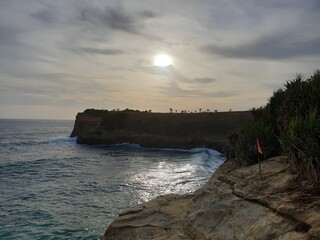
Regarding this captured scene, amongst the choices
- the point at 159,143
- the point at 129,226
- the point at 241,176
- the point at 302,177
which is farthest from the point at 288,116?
the point at 159,143

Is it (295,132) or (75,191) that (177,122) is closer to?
(75,191)

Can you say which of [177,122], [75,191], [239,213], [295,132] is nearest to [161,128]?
[177,122]

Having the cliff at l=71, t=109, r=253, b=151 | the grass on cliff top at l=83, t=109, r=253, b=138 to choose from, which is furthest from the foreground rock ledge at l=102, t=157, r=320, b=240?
the grass on cliff top at l=83, t=109, r=253, b=138

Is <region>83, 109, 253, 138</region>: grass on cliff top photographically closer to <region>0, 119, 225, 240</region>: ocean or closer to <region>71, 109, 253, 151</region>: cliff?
<region>71, 109, 253, 151</region>: cliff

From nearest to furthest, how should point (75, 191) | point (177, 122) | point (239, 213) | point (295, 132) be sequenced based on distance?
1. point (239, 213)
2. point (295, 132)
3. point (75, 191)
4. point (177, 122)

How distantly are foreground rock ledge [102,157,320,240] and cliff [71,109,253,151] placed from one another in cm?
5103

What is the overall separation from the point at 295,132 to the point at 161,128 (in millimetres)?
62159

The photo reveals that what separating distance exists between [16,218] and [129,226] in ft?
29.8

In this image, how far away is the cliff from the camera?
6506cm

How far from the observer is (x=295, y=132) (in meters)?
8.25

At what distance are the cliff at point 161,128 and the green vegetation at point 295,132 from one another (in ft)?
159

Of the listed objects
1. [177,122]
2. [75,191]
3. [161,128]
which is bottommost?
[75,191]

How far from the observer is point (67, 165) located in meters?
37.6

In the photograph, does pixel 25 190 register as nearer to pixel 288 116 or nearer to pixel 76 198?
pixel 76 198
